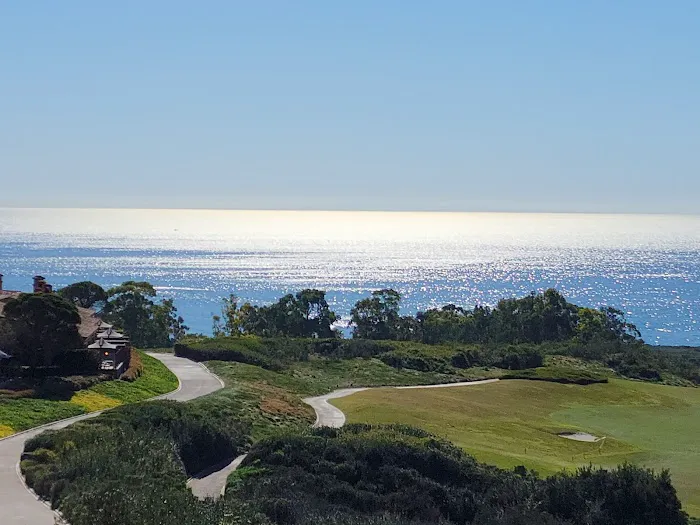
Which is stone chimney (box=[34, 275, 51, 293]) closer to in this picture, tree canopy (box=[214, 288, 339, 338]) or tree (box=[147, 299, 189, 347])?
tree (box=[147, 299, 189, 347])

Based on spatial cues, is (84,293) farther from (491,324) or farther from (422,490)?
(422,490)

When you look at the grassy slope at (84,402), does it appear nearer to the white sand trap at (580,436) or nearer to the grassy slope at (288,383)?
the grassy slope at (288,383)

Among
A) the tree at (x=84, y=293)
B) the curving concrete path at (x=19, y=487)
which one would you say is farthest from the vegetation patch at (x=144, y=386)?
the tree at (x=84, y=293)

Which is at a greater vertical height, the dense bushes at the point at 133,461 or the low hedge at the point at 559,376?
the dense bushes at the point at 133,461

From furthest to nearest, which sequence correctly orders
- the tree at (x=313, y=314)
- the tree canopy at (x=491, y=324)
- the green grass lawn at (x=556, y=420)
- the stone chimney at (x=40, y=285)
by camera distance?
the tree canopy at (x=491, y=324) < the tree at (x=313, y=314) < the stone chimney at (x=40, y=285) < the green grass lawn at (x=556, y=420)

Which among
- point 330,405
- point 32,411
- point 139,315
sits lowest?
point 139,315

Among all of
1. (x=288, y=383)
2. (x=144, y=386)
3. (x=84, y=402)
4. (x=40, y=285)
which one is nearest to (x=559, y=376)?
(x=288, y=383)
